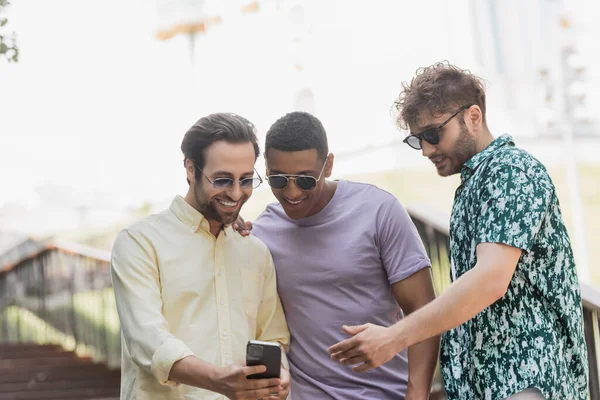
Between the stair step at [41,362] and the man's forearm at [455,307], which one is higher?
the man's forearm at [455,307]

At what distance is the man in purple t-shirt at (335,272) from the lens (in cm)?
271

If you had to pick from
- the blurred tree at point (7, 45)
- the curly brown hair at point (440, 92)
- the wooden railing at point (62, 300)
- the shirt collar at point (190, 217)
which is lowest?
the wooden railing at point (62, 300)

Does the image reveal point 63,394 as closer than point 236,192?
No

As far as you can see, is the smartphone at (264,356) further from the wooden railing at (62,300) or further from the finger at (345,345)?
the wooden railing at (62,300)

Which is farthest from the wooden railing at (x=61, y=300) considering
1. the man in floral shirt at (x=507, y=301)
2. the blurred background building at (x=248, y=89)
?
the blurred background building at (x=248, y=89)

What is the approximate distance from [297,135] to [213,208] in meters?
0.44

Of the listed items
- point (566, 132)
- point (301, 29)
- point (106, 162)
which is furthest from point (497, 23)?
point (106, 162)

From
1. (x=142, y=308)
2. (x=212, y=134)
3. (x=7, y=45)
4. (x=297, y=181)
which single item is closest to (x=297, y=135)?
(x=297, y=181)

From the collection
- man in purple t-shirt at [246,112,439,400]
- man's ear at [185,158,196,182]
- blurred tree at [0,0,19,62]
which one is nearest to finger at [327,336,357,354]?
man in purple t-shirt at [246,112,439,400]

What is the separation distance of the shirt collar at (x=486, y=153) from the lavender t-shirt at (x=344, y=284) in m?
0.46

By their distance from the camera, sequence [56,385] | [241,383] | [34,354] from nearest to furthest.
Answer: [241,383] < [56,385] < [34,354]

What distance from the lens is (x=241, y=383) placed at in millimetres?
2201

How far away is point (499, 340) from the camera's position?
2219mm

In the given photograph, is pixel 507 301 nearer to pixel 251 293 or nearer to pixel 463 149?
pixel 463 149
